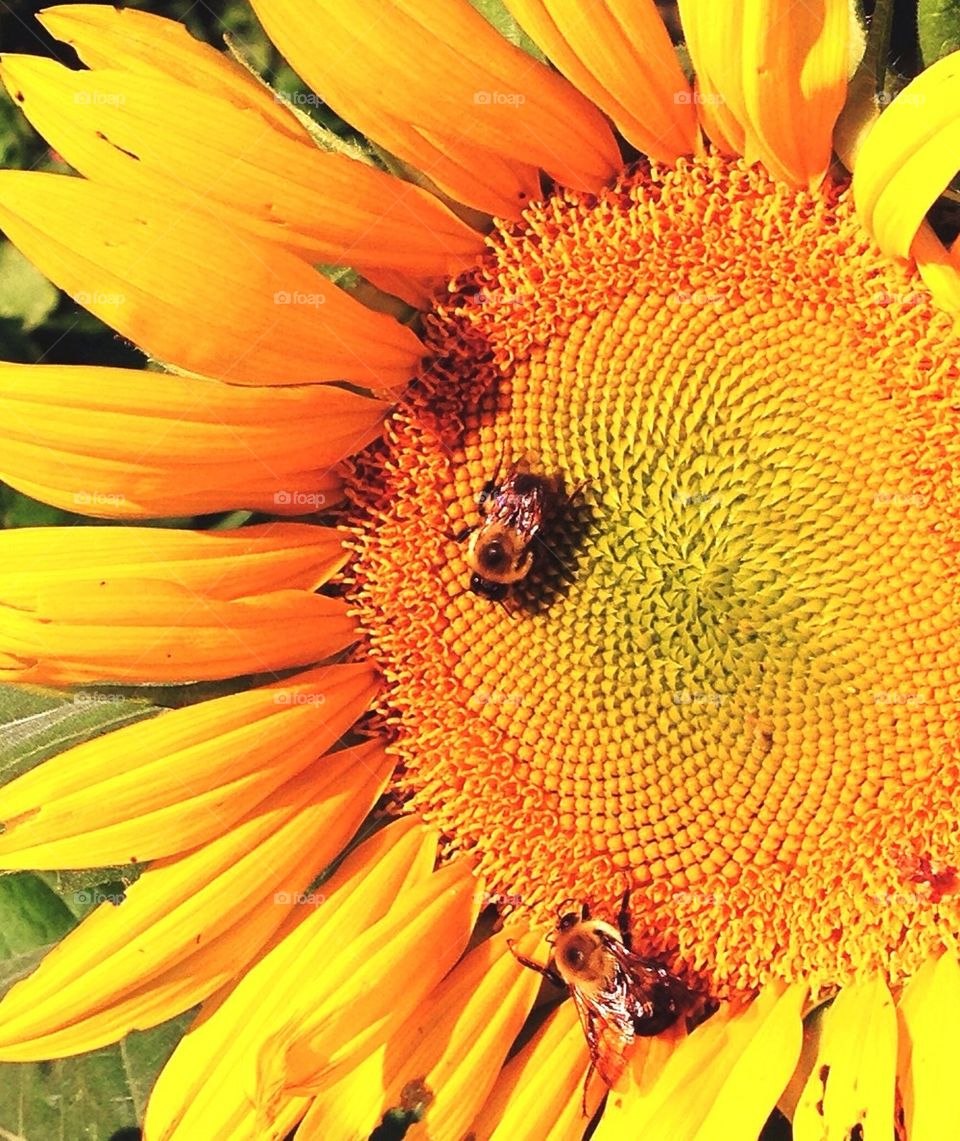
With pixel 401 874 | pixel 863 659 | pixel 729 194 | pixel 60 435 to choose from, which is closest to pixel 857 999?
pixel 863 659

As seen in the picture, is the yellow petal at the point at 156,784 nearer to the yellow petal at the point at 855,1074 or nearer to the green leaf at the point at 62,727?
the green leaf at the point at 62,727

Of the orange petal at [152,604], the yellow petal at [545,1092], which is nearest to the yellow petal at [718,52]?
the orange petal at [152,604]

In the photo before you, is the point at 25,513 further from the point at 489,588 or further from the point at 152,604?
the point at 489,588

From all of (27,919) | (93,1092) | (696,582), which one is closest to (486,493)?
(696,582)

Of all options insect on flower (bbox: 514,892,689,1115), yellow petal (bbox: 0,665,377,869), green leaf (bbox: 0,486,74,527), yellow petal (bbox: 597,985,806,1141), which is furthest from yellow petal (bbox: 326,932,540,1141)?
green leaf (bbox: 0,486,74,527)

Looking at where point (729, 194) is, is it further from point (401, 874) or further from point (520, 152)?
point (401, 874)

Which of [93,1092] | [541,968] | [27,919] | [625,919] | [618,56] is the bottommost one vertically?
[93,1092]
